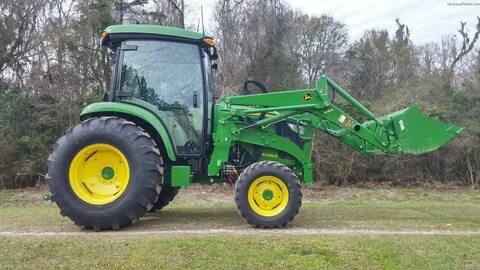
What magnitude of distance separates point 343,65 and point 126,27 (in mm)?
25833

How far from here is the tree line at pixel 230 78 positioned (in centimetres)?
1744

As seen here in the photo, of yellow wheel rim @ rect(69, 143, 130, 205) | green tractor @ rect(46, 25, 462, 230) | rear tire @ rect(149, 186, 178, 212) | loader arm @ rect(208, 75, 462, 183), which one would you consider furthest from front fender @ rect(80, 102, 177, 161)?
rear tire @ rect(149, 186, 178, 212)

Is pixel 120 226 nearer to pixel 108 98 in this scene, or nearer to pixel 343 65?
pixel 108 98

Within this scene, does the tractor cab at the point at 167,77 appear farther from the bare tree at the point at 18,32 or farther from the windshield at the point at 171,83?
the bare tree at the point at 18,32

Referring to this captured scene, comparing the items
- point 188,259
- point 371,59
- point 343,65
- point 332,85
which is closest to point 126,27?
point 332,85

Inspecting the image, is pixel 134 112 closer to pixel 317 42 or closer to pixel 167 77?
pixel 167 77

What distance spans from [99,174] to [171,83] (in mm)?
1592

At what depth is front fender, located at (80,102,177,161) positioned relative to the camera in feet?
22.8

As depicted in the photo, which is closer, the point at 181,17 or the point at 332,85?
the point at 332,85

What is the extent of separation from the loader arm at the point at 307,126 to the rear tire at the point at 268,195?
28.7 inches

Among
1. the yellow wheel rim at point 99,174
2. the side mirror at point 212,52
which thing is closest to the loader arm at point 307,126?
the side mirror at point 212,52

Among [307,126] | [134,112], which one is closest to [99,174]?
[134,112]

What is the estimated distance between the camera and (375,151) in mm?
7891

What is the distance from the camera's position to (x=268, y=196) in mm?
6965
